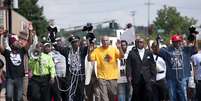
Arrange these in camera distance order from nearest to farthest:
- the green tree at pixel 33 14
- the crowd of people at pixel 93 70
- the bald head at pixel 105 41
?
the crowd of people at pixel 93 70 → the bald head at pixel 105 41 → the green tree at pixel 33 14

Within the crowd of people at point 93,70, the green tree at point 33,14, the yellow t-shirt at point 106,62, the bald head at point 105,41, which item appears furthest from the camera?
the green tree at point 33,14

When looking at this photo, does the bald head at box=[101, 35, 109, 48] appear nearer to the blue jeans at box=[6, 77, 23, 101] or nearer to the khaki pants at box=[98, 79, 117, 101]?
the khaki pants at box=[98, 79, 117, 101]

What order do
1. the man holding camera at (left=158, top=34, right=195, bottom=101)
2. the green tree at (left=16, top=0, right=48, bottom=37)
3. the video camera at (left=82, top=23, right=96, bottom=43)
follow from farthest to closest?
the green tree at (left=16, top=0, right=48, bottom=37) → the video camera at (left=82, top=23, right=96, bottom=43) → the man holding camera at (left=158, top=34, right=195, bottom=101)

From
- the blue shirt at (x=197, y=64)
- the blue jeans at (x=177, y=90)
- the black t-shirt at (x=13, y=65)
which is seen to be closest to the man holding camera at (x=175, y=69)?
the blue jeans at (x=177, y=90)

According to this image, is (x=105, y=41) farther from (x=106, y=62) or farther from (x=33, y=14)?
(x=33, y=14)

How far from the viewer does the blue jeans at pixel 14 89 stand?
15719 millimetres

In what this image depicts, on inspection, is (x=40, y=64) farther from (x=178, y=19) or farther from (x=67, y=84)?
(x=178, y=19)

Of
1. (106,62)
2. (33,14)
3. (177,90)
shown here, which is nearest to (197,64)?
(177,90)

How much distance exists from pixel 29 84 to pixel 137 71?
252 centimetres

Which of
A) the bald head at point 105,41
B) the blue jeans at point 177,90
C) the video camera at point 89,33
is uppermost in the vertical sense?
the video camera at point 89,33

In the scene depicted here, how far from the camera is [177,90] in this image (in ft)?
52.3

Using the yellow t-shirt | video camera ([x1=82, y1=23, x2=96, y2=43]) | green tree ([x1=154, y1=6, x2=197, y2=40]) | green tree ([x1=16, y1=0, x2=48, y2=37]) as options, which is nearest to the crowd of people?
the yellow t-shirt

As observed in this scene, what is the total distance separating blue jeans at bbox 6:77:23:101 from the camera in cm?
1572

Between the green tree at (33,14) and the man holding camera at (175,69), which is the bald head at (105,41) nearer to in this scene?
the man holding camera at (175,69)
